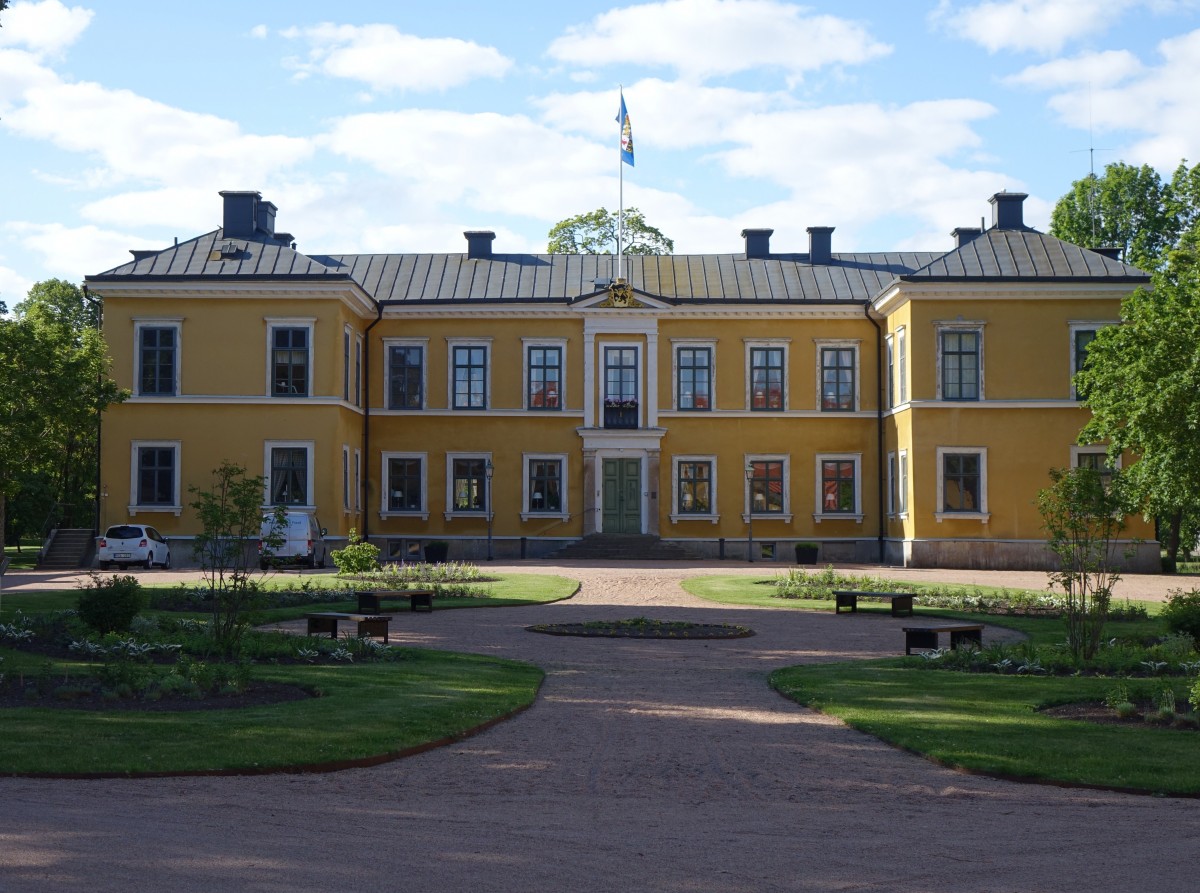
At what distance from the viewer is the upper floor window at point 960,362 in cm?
3803

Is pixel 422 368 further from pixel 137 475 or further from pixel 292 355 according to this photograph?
pixel 137 475

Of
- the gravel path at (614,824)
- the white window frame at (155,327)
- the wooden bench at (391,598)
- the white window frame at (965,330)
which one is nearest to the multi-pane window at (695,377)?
the white window frame at (965,330)

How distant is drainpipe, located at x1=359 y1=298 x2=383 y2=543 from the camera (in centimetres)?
4200

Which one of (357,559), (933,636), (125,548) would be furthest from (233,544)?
(125,548)

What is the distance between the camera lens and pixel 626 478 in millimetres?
42188

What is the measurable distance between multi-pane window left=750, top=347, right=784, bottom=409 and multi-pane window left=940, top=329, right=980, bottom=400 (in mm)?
5745

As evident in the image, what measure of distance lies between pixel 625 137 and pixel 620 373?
749cm

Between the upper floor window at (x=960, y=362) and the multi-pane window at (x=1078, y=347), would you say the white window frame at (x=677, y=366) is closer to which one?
the upper floor window at (x=960, y=362)

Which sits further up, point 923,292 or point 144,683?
point 923,292

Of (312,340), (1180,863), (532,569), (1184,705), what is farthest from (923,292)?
(1180,863)

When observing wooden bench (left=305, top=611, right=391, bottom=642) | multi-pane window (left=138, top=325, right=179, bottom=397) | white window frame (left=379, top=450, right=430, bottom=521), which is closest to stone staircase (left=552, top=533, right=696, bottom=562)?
white window frame (left=379, top=450, right=430, bottom=521)

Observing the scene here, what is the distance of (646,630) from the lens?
19.2 metres

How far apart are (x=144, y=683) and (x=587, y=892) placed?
680 centimetres

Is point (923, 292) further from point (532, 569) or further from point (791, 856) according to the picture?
point (791, 856)
